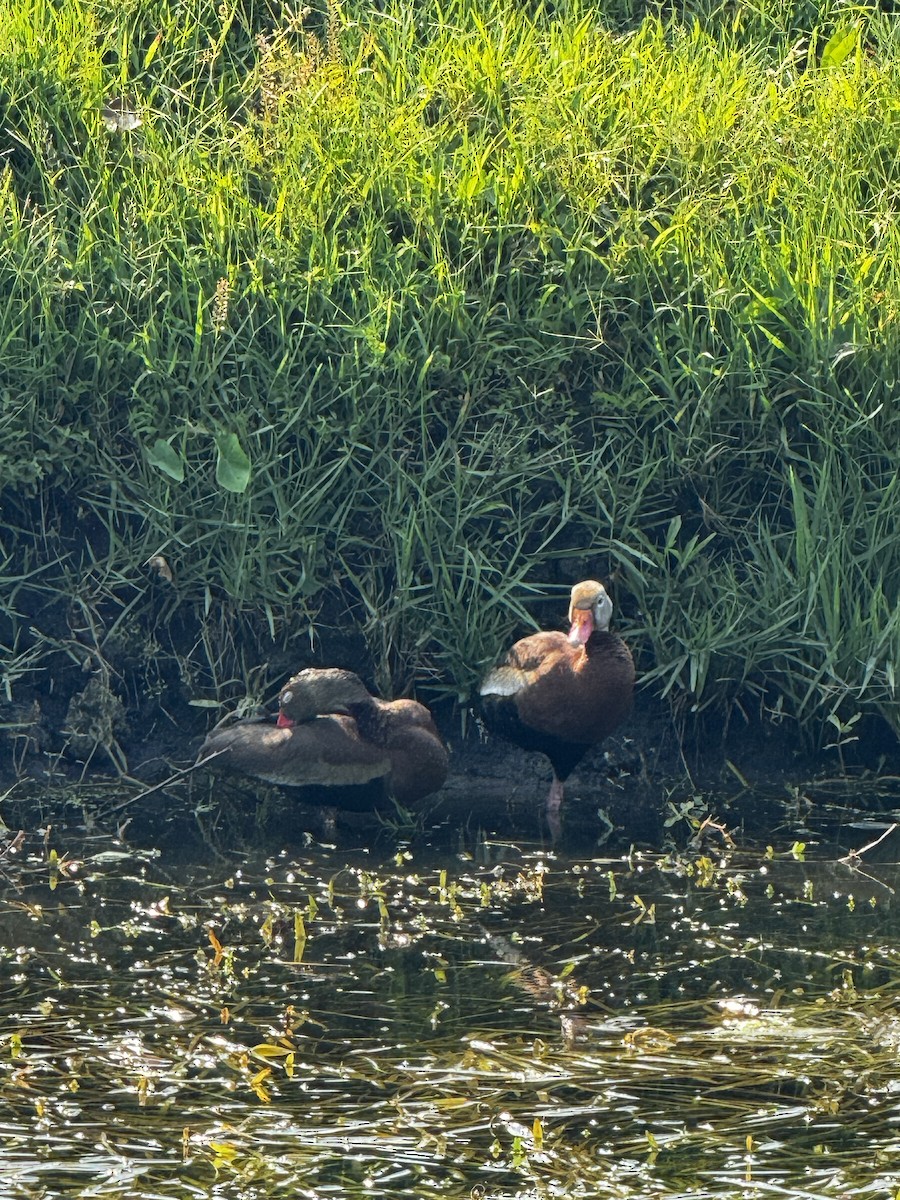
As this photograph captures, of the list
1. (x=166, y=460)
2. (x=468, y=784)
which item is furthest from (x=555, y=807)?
(x=166, y=460)

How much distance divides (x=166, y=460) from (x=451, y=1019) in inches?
86.4

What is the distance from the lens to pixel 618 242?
5.64 metres

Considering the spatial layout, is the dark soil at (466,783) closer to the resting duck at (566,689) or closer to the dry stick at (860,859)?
the resting duck at (566,689)

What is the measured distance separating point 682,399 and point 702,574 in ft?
1.74

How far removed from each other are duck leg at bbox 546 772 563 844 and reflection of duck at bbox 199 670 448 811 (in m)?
0.31

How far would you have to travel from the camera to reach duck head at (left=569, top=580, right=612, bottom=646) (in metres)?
5.03

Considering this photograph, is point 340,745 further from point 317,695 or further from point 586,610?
point 586,610

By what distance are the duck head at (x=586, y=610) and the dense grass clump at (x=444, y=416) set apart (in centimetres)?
25

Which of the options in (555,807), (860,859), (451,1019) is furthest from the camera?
(555,807)

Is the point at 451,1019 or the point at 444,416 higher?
the point at 444,416

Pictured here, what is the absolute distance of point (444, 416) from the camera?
18.0 feet

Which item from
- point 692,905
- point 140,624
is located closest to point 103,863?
point 140,624

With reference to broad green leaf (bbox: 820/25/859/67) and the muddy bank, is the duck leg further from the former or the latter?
broad green leaf (bbox: 820/25/859/67)

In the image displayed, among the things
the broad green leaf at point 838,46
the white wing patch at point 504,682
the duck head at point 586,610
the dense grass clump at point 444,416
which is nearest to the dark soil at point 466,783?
the dense grass clump at point 444,416
